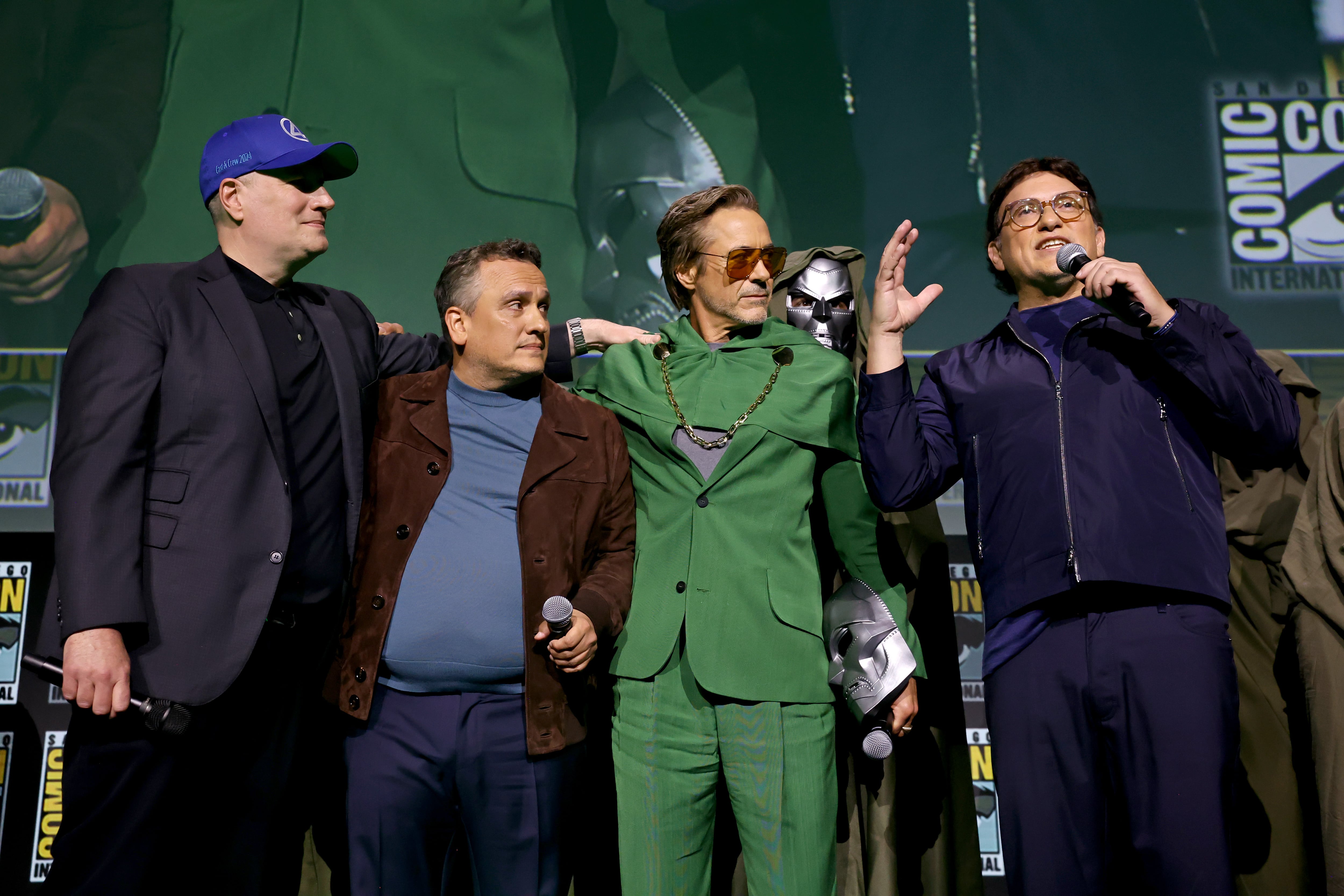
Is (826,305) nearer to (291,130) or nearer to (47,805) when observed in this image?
(291,130)

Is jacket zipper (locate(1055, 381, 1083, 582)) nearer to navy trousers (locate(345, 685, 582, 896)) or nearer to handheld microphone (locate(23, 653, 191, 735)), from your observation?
navy trousers (locate(345, 685, 582, 896))

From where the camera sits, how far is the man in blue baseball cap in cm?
175

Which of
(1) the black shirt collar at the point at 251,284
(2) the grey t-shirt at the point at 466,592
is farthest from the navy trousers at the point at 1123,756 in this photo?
(1) the black shirt collar at the point at 251,284

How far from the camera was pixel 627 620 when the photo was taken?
6.75 ft

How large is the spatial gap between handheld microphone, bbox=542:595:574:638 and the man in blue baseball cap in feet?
1.45

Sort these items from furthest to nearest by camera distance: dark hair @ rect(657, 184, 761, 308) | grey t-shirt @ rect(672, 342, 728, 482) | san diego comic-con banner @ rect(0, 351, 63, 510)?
san diego comic-con banner @ rect(0, 351, 63, 510), dark hair @ rect(657, 184, 761, 308), grey t-shirt @ rect(672, 342, 728, 482)

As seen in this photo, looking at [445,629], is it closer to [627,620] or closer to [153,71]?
[627,620]

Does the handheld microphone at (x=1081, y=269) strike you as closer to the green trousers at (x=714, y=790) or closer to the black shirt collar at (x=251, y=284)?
the green trousers at (x=714, y=790)

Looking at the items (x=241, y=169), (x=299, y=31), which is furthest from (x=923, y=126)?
(x=241, y=169)

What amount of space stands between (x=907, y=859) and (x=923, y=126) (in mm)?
2855

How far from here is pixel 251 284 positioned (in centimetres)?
216

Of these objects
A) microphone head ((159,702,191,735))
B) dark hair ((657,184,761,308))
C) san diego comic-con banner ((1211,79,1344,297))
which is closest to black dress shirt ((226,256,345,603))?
microphone head ((159,702,191,735))

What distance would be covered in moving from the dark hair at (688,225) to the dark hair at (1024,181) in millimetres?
524

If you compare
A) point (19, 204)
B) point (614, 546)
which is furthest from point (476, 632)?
point (19, 204)
